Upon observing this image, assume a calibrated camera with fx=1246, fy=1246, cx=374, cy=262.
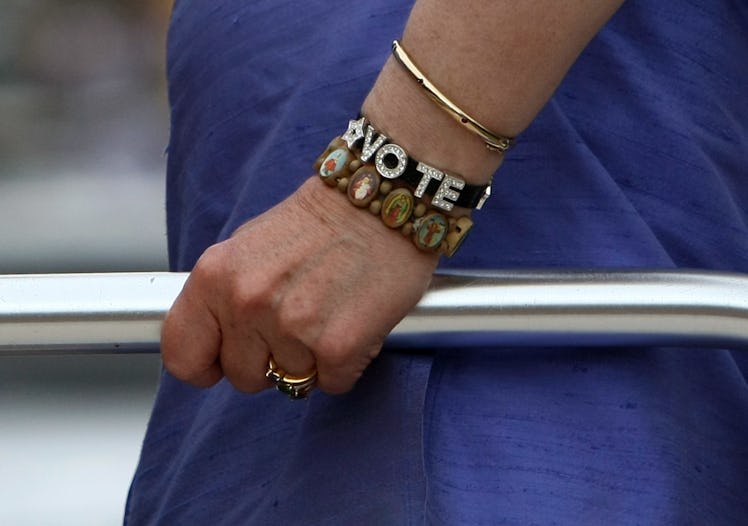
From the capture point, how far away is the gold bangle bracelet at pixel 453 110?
0.70m

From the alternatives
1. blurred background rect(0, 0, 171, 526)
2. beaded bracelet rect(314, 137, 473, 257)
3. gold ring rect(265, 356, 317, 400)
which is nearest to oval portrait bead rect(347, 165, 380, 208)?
beaded bracelet rect(314, 137, 473, 257)

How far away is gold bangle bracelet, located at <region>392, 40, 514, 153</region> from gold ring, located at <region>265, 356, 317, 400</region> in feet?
0.55

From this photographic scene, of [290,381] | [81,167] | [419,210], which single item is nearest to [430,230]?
[419,210]

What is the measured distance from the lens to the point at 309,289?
0.71 metres

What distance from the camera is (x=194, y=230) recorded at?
0.91m

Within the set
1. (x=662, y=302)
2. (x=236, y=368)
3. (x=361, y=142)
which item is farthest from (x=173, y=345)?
(x=662, y=302)

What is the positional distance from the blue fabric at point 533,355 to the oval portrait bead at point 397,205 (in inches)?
3.6

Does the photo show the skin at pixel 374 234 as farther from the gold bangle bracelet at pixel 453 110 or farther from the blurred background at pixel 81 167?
the blurred background at pixel 81 167

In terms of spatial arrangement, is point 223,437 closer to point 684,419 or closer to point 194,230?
point 194,230

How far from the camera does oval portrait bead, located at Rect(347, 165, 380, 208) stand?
71 centimetres

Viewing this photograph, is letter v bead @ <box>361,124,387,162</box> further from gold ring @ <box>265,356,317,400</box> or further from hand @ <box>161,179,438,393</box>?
gold ring @ <box>265,356,317,400</box>

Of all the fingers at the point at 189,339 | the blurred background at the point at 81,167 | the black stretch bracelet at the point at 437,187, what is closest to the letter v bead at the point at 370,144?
the black stretch bracelet at the point at 437,187

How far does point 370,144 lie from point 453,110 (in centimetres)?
5

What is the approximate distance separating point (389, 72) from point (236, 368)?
197mm
